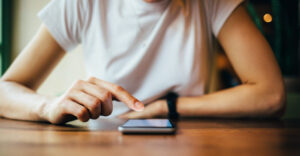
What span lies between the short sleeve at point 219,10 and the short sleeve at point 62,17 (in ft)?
1.46

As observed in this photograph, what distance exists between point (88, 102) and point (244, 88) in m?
0.49

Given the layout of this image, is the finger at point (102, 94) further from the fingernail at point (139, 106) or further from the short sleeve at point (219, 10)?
the short sleeve at point (219, 10)

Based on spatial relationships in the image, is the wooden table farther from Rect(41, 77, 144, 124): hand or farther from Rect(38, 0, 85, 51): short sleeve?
Rect(38, 0, 85, 51): short sleeve

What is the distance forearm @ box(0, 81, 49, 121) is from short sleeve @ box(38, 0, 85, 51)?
215mm

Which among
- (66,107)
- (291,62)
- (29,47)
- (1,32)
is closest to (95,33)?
(29,47)

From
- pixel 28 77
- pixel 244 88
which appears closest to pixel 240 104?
pixel 244 88

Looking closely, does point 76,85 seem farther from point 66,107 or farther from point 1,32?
point 1,32

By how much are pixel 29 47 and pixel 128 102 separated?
1.59 ft

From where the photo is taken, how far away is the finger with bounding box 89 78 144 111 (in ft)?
1.57

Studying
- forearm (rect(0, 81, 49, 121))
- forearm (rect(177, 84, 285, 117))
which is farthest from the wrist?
forearm (rect(177, 84, 285, 117))

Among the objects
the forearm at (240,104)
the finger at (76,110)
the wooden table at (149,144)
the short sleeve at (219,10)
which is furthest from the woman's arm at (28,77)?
the short sleeve at (219,10)

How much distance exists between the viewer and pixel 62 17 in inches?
32.2

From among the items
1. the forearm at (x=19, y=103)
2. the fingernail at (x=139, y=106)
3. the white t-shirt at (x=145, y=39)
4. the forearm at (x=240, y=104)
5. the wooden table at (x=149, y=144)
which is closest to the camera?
the wooden table at (x=149, y=144)

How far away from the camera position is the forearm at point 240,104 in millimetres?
716
